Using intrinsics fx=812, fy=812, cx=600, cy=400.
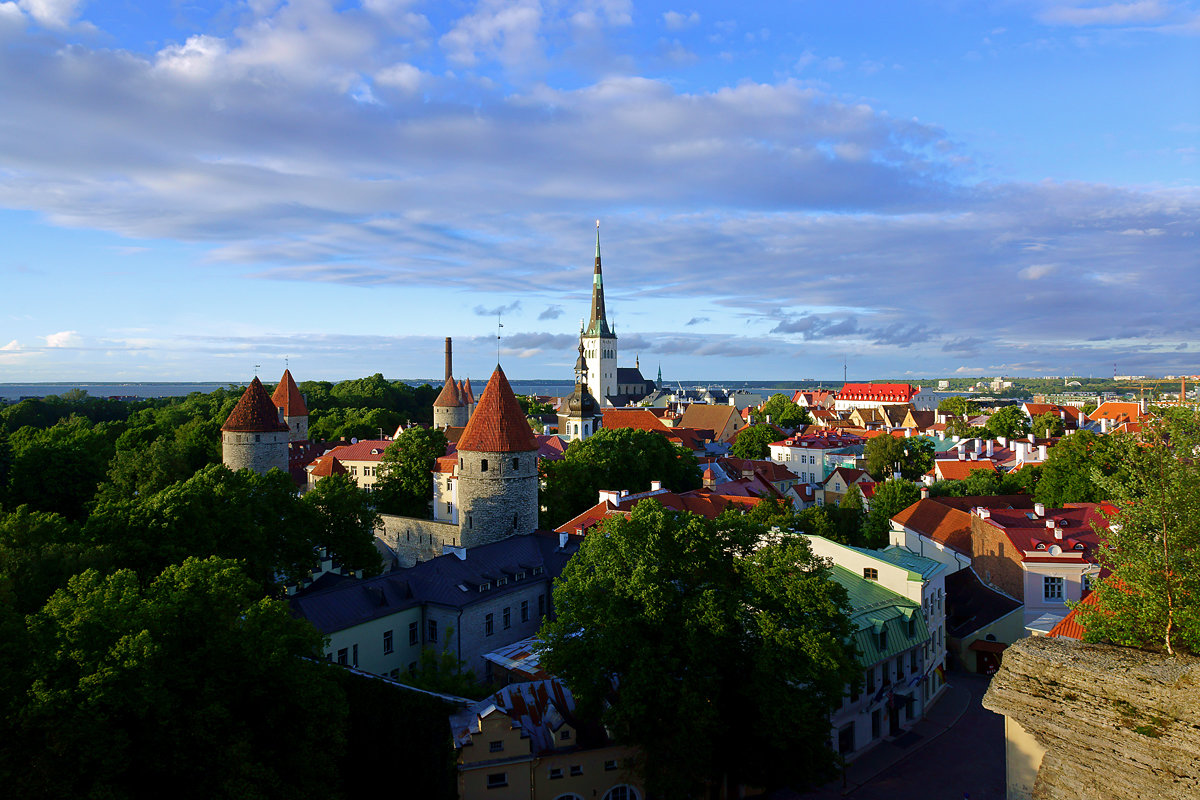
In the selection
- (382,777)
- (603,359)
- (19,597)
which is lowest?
(382,777)

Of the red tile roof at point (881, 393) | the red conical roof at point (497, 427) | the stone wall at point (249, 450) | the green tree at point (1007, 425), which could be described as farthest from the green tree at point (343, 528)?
the red tile roof at point (881, 393)

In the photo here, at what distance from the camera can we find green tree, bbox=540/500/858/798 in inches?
657

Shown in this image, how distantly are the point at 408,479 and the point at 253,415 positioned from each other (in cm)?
856

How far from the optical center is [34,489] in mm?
42188

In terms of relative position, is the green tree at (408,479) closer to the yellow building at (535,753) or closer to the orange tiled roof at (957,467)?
the yellow building at (535,753)

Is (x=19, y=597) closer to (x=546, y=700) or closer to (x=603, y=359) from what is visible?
(x=546, y=700)

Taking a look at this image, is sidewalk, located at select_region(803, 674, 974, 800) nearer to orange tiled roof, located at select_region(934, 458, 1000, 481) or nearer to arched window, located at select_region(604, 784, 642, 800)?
arched window, located at select_region(604, 784, 642, 800)

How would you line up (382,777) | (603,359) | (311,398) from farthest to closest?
1. (603,359)
2. (311,398)
3. (382,777)

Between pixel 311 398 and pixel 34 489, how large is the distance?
190 ft

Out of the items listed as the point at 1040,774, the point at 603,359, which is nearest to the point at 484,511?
the point at 1040,774

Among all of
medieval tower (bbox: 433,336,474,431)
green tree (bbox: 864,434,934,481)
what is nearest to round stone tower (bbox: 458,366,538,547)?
green tree (bbox: 864,434,934,481)

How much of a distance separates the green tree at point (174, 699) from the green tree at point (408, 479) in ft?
89.5

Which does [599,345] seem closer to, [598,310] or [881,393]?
[598,310]

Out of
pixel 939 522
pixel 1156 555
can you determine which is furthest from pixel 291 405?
pixel 1156 555
